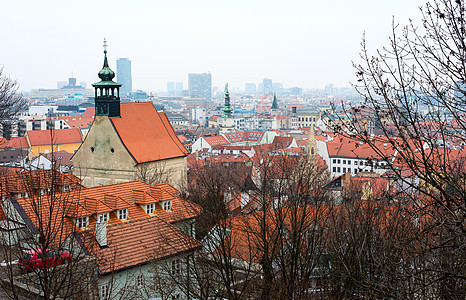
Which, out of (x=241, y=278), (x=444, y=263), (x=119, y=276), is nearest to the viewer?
(x=444, y=263)

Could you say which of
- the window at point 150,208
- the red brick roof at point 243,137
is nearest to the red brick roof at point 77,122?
the red brick roof at point 243,137

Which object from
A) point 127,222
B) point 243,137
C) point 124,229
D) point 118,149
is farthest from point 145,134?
point 243,137

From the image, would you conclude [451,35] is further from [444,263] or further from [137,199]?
[137,199]

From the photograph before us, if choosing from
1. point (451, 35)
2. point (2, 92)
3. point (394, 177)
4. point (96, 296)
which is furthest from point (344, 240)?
point (2, 92)

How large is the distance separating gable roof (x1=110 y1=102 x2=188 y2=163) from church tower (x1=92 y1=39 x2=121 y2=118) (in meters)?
0.69

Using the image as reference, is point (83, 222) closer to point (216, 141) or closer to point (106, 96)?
point (106, 96)

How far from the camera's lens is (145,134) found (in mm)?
48000

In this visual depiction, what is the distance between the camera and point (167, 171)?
47.3 metres

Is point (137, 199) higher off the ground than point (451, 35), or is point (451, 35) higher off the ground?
point (451, 35)

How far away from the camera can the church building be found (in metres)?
45.8

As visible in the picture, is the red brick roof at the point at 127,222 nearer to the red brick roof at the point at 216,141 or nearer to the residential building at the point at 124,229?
the residential building at the point at 124,229

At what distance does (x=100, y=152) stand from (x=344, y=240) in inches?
1223

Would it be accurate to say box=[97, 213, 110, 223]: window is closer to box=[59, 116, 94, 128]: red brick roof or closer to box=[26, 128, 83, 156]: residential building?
box=[26, 128, 83, 156]: residential building

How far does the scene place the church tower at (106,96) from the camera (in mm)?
46531
